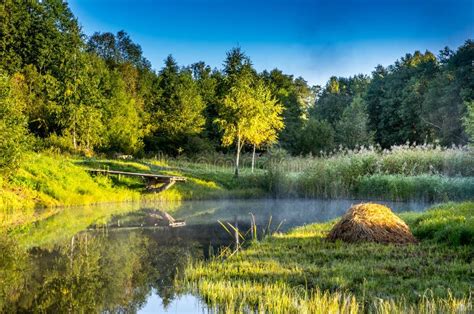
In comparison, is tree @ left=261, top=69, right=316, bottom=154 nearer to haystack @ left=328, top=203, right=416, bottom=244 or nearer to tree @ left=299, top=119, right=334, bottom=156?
tree @ left=299, top=119, right=334, bottom=156

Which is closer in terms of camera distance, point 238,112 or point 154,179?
point 154,179

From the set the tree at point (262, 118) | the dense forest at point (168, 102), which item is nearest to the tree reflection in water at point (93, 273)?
the dense forest at point (168, 102)

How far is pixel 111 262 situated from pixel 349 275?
187 inches

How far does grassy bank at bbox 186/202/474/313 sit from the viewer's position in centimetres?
576

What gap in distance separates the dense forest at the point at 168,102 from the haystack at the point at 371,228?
12240 millimetres

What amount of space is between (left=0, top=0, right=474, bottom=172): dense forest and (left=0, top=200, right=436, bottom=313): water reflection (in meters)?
6.13

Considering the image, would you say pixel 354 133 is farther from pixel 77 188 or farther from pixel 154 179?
pixel 77 188

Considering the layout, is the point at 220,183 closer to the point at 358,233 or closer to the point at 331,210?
the point at 331,210

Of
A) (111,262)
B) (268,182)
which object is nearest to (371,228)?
(111,262)

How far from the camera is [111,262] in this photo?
9.52 m

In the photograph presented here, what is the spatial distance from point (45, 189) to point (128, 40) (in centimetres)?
4772

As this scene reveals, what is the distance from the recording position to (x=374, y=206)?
10328 millimetres

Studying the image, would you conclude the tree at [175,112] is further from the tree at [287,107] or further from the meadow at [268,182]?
the meadow at [268,182]

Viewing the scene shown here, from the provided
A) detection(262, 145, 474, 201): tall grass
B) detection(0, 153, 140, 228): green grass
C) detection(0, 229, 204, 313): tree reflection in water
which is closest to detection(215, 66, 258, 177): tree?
detection(262, 145, 474, 201): tall grass
